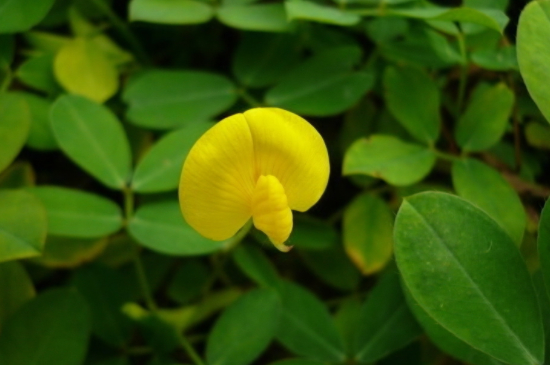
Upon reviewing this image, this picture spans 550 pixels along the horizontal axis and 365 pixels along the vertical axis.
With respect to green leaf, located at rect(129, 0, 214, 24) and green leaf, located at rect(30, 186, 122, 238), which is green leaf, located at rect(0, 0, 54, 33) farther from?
green leaf, located at rect(30, 186, 122, 238)

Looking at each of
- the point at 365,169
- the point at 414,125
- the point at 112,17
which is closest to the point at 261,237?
the point at 365,169

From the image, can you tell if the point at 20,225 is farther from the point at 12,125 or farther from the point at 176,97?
the point at 176,97

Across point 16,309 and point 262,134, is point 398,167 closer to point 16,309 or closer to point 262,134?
point 262,134

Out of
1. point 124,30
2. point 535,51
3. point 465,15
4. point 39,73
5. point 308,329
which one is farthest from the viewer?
point 124,30

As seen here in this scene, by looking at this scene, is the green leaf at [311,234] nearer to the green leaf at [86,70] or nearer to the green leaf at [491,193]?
the green leaf at [491,193]

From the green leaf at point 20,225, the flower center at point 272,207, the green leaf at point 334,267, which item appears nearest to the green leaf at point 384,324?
A: the green leaf at point 334,267

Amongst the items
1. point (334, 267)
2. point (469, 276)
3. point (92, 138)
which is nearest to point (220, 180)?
point (469, 276)

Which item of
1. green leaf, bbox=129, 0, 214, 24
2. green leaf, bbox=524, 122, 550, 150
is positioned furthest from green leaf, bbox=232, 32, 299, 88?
green leaf, bbox=524, 122, 550, 150
